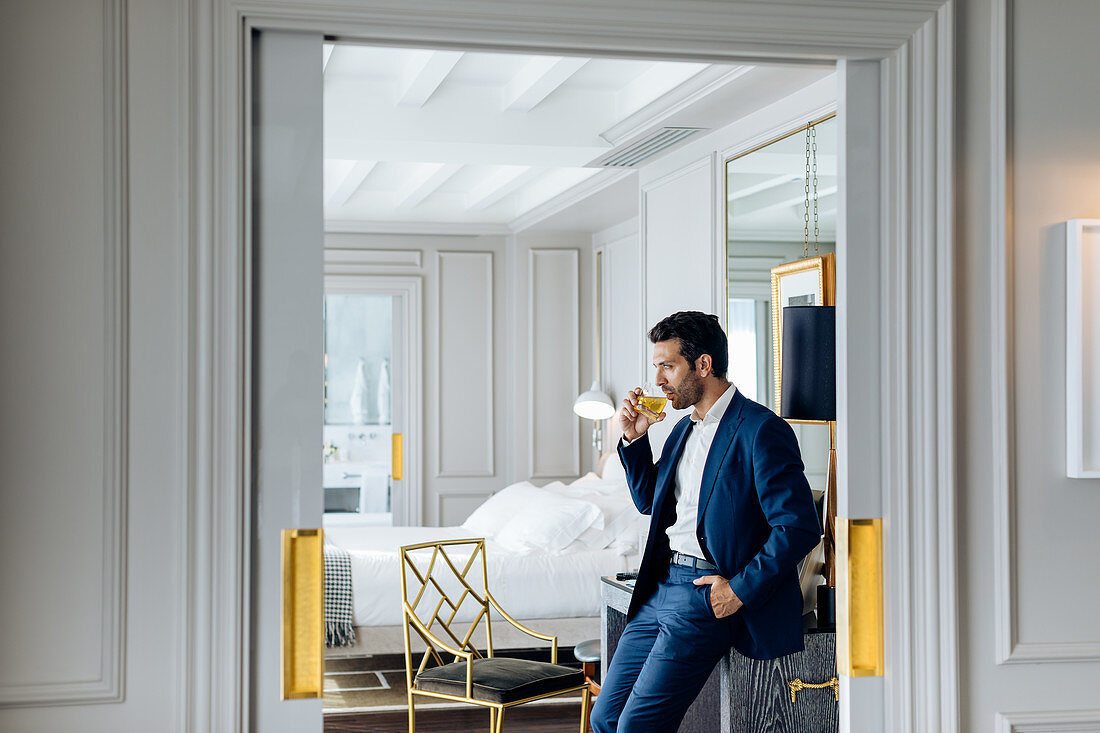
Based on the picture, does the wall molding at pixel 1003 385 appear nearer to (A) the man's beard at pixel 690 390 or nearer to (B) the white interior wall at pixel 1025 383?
(B) the white interior wall at pixel 1025 383

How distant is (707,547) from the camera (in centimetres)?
285

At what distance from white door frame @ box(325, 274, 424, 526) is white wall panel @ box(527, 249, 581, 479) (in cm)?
86

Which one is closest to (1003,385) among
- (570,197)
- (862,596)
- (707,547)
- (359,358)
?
(862,596)

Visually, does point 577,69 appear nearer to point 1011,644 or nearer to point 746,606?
point 746,606

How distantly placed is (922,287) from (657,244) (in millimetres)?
3135

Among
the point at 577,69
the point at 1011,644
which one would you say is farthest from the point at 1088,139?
the point at 577,69

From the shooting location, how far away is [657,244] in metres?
5.28

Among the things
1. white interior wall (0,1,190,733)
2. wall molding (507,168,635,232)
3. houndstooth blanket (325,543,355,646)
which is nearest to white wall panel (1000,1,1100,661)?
white interior wall (0,1,190,733)

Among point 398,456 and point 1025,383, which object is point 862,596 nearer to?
point 1025,383

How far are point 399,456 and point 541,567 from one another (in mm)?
3380

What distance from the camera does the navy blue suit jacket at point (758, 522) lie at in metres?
2.70

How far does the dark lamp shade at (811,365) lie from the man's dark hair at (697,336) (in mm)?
218

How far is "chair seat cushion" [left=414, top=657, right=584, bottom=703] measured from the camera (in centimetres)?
357

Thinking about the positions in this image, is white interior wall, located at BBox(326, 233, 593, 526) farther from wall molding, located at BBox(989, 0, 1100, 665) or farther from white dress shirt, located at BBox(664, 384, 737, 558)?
wall molding, located at BBox(989, 0, 1100, 665)
